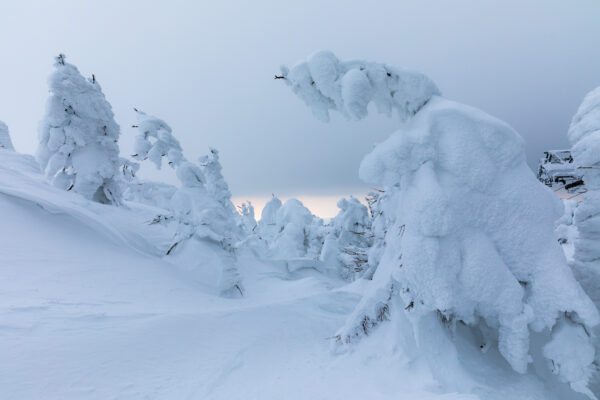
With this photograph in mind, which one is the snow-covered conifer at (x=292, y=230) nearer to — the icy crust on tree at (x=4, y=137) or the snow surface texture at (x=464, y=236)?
the icy crust on tree at (x=4, y=137)

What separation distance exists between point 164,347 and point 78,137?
12.3 metres

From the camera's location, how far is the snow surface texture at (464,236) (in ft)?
12.5

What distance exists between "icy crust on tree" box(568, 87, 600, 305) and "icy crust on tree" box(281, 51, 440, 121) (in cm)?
318

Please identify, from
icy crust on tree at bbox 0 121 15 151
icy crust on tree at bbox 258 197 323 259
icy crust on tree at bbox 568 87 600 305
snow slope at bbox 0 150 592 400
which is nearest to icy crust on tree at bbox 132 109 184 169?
snow slope at bbox 0 150 592 400

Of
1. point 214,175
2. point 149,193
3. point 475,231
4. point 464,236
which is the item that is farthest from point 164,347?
point 149,193

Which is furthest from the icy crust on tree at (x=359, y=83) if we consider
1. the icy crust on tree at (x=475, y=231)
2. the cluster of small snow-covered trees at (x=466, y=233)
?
the icy crust on tree at (x=475, y=231)

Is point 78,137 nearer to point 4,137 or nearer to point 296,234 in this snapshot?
point 4,137

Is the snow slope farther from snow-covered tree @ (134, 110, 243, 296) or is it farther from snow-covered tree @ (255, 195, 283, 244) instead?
snow-covered tree @ (255, 195, 283, 244)

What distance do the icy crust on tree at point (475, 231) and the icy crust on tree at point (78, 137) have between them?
44.0 feet

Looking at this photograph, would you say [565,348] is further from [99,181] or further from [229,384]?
[99,181]

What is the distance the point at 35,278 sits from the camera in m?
5.56

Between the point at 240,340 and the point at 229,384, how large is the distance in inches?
38.6

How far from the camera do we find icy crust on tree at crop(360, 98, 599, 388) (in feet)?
12.5

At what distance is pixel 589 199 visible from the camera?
5559mm
